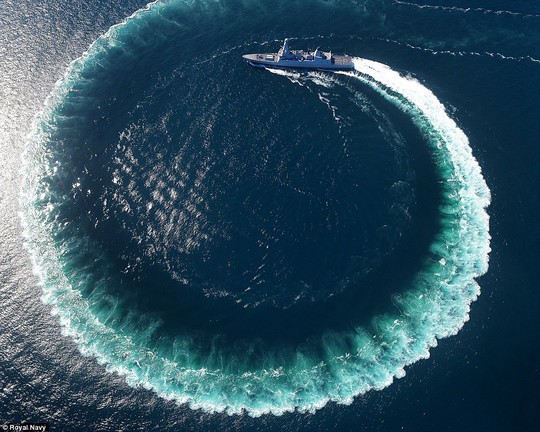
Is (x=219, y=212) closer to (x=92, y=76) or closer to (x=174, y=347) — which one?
(x=174, y=347)

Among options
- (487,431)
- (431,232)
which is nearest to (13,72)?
(431,232)

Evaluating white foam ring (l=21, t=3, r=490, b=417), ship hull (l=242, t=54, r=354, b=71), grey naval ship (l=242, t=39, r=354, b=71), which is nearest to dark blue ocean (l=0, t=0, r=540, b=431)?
white foam ring (l=21, t=3, r=490, b=417)

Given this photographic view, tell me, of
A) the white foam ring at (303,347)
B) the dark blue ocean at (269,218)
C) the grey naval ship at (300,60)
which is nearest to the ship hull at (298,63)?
the grey naval ship at (300,60)

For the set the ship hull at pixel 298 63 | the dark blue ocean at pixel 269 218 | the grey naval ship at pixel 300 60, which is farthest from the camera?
the ship hull at pixel 298 63

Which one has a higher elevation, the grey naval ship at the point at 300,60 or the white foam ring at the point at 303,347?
the grey naval ship at the point at 300,60

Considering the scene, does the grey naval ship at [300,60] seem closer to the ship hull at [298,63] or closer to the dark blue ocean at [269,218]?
the ship hull at [298,63]

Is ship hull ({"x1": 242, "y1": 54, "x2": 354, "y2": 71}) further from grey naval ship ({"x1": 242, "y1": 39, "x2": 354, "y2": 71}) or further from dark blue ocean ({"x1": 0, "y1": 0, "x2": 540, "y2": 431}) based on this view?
dark blue ocean ({"x1": 0, "y1": 0, "x2": 540, "y2": 431})
